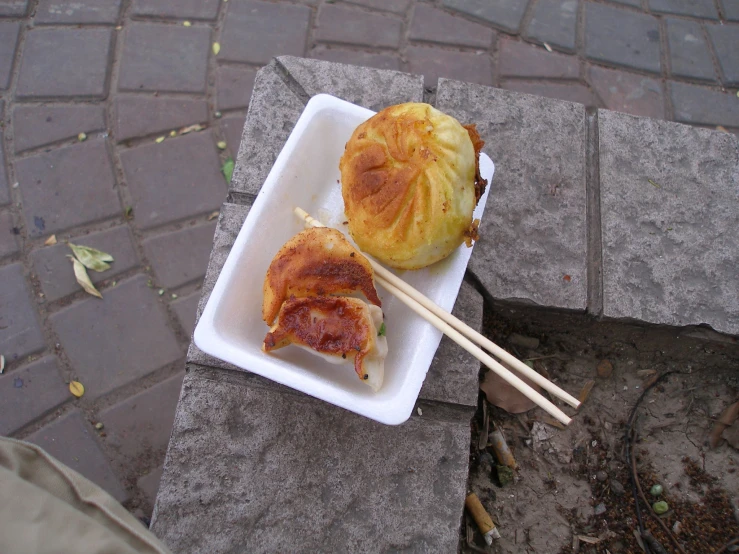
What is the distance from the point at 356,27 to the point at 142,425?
84.8 inches

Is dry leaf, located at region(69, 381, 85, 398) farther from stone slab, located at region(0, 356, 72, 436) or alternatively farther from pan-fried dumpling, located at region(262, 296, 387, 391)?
pan-fried dumpling, located at region(262, 296, 387, 391)

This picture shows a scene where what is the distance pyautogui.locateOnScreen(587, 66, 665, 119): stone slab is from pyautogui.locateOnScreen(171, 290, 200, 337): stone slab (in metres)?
2.18

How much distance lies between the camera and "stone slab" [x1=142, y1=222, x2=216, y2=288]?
7.71ft

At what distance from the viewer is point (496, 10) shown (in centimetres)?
294

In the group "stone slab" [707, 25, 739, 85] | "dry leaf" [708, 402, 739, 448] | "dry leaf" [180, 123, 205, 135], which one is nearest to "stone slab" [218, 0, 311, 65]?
"dry leaf" [180, 123, 205, 135]

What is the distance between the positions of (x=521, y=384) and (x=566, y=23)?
2346 mm

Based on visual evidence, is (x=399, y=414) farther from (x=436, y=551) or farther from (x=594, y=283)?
(x=594, y=283)

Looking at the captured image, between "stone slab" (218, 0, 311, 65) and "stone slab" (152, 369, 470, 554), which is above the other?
"stone slab" (218, 0, 311, 65)

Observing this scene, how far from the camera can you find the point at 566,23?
9.62 ft

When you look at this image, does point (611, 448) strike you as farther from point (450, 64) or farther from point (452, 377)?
point (450, 64)

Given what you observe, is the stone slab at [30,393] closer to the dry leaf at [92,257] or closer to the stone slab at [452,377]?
the dry leaf at [92,257]

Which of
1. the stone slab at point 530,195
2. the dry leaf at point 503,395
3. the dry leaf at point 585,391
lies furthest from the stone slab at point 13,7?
the dry leaf at point 585,391

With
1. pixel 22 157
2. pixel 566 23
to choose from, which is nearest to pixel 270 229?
pixel 22 157

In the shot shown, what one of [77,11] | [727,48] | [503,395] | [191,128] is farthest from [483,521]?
[77,11]
